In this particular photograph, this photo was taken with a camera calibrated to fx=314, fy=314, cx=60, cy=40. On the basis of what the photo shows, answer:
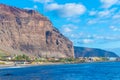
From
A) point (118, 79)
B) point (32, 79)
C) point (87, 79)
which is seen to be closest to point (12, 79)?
point (32, 79)

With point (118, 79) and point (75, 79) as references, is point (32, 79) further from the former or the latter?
point (118, 79)

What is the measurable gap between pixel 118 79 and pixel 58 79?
20816 mm

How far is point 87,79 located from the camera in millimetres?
110312

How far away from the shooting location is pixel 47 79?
110 meters

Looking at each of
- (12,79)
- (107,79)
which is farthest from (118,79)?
(12,79)

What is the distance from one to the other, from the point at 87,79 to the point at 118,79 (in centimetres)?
1094

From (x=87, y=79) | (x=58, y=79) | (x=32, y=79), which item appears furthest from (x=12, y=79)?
(x=87, y=79)

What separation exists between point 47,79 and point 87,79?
46.1ft

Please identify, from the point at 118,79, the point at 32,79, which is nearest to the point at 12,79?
the point at 32,79

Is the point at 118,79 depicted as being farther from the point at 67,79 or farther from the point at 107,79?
the point at 67,79

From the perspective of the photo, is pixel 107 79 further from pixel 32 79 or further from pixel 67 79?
pixel 32 79

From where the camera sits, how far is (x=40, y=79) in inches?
4272

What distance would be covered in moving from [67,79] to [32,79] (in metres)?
12.2

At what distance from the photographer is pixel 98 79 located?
4304 inches
